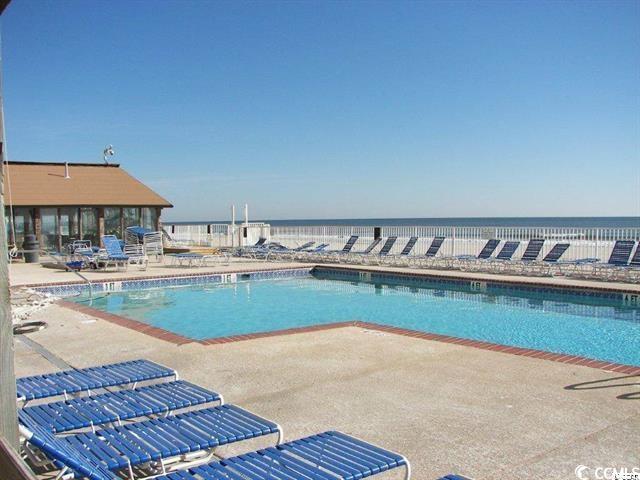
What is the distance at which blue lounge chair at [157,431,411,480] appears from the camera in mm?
2535

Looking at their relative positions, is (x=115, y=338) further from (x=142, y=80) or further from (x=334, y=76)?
(x=334, y=76)

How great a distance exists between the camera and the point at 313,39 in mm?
22688

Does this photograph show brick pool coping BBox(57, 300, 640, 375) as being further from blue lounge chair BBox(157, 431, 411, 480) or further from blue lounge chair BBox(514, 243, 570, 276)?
blue lounge chair BBox(514, 243, 570, 276)

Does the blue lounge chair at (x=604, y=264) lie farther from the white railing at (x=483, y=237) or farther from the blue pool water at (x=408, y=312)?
the blue pool water at (x=408, y=312)

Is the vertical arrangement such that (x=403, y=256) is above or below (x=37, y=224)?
below

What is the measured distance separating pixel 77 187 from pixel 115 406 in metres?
19.2

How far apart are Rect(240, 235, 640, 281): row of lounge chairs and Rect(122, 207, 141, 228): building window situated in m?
4.34

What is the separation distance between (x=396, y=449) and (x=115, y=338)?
14.8ft

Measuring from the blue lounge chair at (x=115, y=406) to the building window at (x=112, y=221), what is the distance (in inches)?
716

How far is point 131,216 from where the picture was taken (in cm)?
2153

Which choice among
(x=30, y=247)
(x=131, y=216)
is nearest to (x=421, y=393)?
(x=30, y=247)

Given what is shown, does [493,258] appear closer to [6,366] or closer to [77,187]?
[6,366]

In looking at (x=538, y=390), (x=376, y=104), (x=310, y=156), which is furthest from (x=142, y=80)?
(x=538, y=390)

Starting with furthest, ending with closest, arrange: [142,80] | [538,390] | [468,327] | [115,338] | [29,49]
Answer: [142,80] < [29,49] < [468,327] < [115,338] < [538,390]
